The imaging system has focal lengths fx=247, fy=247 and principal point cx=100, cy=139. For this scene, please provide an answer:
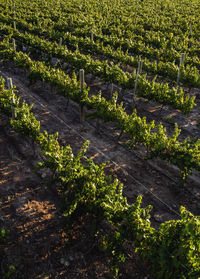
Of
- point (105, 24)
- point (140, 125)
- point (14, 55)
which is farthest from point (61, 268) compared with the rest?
point (105, 24)

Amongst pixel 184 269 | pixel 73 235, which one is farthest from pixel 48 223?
pixel 184 269

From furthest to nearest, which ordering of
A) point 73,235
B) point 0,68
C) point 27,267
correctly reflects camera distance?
point 0,68, point 73,235, point 27,267

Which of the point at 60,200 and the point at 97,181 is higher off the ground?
the point at 97,181

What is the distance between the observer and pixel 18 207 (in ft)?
24.6

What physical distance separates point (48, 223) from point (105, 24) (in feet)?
71.3

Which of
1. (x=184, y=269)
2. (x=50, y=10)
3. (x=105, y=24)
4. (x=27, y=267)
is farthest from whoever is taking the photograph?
(x=50, y=10)

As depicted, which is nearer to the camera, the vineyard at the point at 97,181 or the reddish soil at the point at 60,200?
the vineyard at the point at 97,181

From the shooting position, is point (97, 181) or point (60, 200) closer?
point (97, 181)

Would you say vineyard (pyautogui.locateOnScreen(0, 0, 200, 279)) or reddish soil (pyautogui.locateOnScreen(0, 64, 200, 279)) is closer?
vineyard (pyautogui.locateOnScreen(0, 0, 200, 279))

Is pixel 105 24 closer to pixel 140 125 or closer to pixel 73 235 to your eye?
pixel 140 125

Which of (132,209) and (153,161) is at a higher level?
(132,209)

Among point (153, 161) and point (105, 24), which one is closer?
point (153, 161)

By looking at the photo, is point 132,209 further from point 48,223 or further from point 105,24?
point 105,24

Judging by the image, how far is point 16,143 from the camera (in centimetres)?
1020
